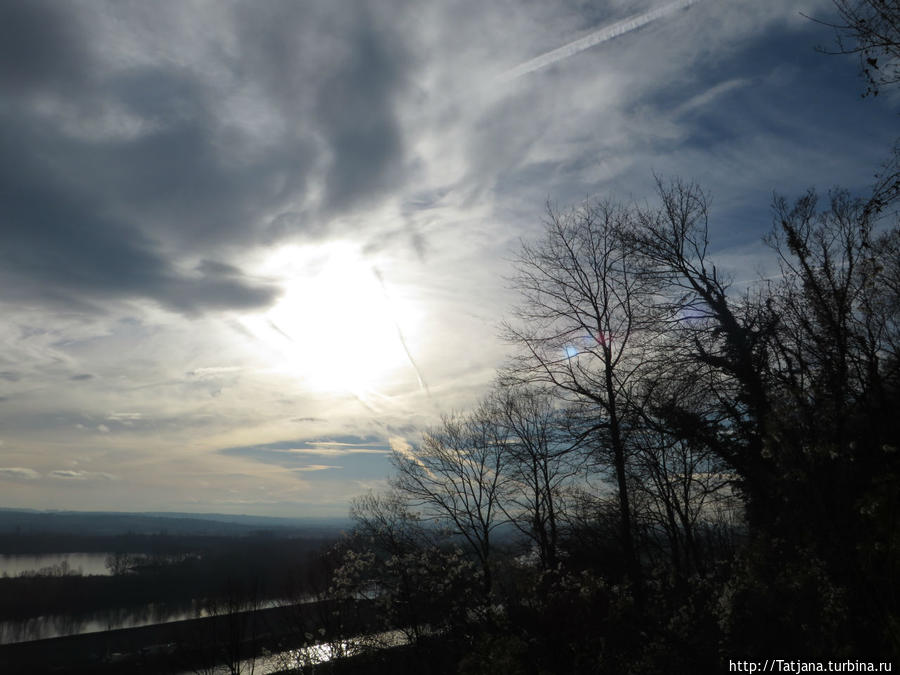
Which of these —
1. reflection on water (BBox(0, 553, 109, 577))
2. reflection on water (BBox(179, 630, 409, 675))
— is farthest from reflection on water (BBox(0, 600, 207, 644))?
reflection on water (BBox(179, 630, 409, 675))

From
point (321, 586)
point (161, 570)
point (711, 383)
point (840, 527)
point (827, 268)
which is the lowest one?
point (161, 570)

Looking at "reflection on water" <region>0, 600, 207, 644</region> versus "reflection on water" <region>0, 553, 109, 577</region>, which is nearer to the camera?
"reflection on water" <region>0, 600, 207, 644</region>

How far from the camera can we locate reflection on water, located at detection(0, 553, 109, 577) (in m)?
131

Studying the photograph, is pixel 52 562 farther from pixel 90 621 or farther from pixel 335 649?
pixel 335 649

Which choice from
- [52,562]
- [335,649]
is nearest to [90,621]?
[52,562]

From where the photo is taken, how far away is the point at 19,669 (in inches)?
2163

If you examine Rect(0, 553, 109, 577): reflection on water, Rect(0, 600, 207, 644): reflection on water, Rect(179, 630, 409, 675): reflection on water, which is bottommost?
Rect(0, 553, 109, 577): reflection on water

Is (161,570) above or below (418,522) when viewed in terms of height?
below

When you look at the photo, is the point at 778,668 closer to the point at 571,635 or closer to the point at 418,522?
the point at 571,635

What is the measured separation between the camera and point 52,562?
5817 inches

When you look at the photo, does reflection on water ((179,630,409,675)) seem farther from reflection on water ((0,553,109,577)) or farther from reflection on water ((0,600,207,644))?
reflection on water ((0,553,109,577))

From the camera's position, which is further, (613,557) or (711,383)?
(613,557)

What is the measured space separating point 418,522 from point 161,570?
4364 inches

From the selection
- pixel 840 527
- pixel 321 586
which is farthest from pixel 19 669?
pixel 840 527
